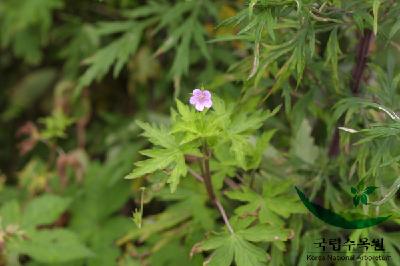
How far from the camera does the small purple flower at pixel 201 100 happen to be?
1345 mm

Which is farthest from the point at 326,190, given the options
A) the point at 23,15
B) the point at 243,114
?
the point at 23,15

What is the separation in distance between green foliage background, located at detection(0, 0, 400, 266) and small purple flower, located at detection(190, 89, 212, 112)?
1.5 inches

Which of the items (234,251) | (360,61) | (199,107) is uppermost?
(360,61)

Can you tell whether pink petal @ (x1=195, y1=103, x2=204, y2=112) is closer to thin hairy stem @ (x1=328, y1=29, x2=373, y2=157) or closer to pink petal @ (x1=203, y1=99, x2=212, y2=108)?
pink petal @ (x1=203, y1=99, x2=212, y2=108)

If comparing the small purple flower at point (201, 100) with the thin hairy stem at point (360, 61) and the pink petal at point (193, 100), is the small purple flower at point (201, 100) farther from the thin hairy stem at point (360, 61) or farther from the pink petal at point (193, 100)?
the thin hairy stem at point (360, 61)

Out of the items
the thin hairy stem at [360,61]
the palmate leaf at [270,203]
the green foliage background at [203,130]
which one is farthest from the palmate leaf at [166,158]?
the thin hairy stem at [360,61]

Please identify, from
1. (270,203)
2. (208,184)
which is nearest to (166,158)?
(208,184)

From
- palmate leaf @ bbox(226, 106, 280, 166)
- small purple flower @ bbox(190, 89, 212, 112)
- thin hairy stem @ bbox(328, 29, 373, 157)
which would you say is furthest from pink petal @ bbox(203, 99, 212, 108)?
thin hairy stem @ bbox(328, 29, 373, 157)

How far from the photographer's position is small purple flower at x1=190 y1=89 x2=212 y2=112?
1.34 meters

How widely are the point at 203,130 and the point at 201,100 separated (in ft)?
0.24

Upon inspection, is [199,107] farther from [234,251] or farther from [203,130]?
[234,251]

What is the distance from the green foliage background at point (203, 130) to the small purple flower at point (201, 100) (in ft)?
0.12

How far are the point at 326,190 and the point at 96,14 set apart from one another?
148cm

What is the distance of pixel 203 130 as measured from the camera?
1387 millimetres
